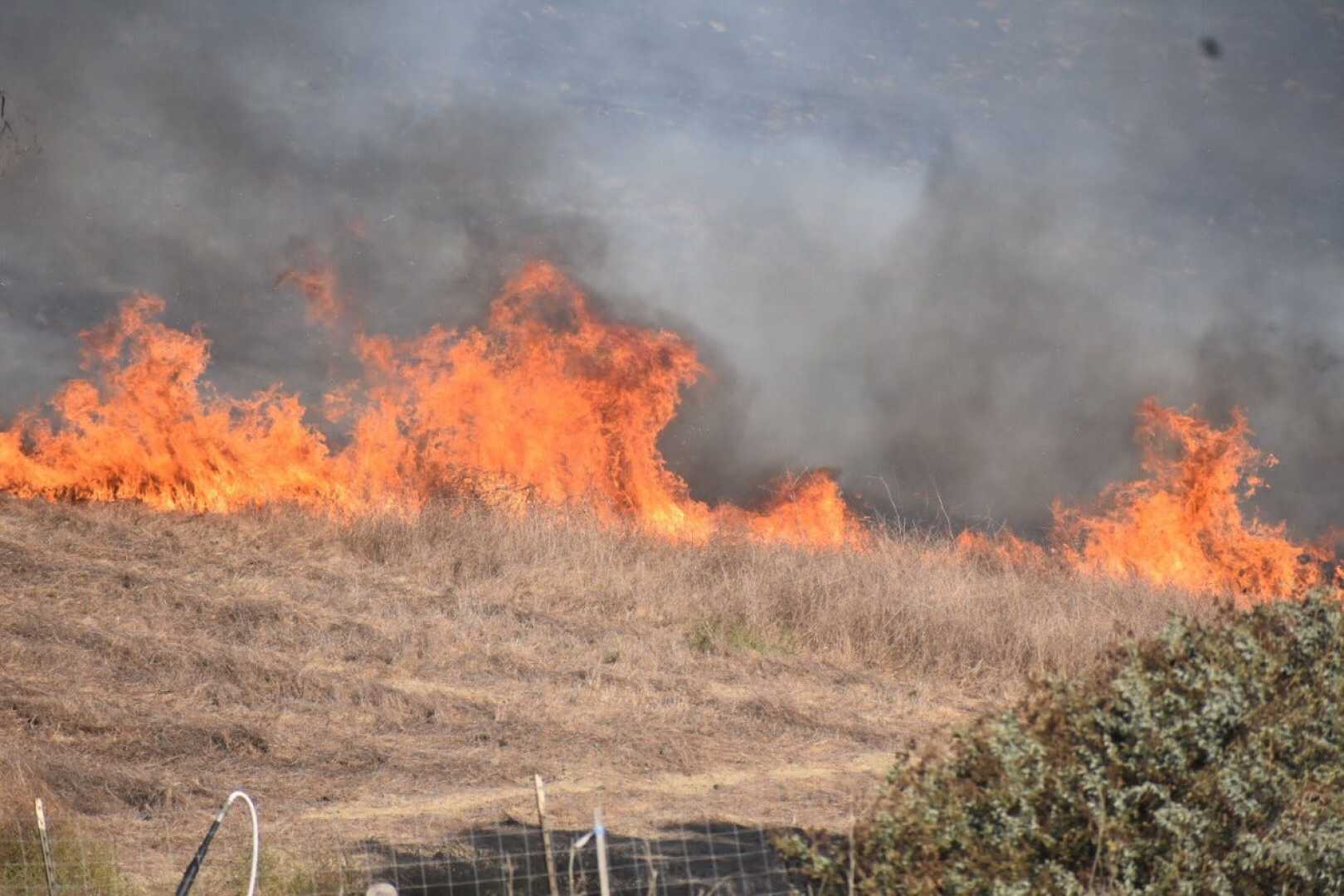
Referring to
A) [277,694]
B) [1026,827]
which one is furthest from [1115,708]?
[277,694]

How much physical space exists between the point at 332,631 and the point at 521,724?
2903mm

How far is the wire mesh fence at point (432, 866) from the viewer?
281 inches

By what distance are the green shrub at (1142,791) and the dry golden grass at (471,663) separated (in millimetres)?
4329

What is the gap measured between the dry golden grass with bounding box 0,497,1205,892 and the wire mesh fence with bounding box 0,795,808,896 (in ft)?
1.31

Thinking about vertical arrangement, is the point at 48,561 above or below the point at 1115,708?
above

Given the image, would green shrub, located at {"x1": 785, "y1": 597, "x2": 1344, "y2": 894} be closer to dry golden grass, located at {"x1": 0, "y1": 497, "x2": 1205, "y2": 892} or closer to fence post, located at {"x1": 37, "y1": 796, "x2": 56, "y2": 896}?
fence post, located at {"x1": 37, "y1": 796, "x2": 56, "y2": 896}

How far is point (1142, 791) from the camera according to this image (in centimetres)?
463

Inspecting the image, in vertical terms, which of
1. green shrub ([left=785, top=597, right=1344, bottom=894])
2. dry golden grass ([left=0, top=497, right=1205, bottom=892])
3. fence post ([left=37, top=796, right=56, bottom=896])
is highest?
dry golden grass ([left=0, top=497, right=1205, bottom=892])

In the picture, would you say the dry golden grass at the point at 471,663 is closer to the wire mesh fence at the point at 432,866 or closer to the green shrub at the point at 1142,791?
the wire mesh fence at the point at 432,866

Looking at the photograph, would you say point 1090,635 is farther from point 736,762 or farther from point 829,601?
point 736,762

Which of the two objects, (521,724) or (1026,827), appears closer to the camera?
(1026,827)

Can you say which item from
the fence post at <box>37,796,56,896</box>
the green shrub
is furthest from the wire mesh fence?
the green shrub

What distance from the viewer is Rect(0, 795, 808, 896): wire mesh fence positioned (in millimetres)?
7148

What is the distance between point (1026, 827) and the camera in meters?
4.72
